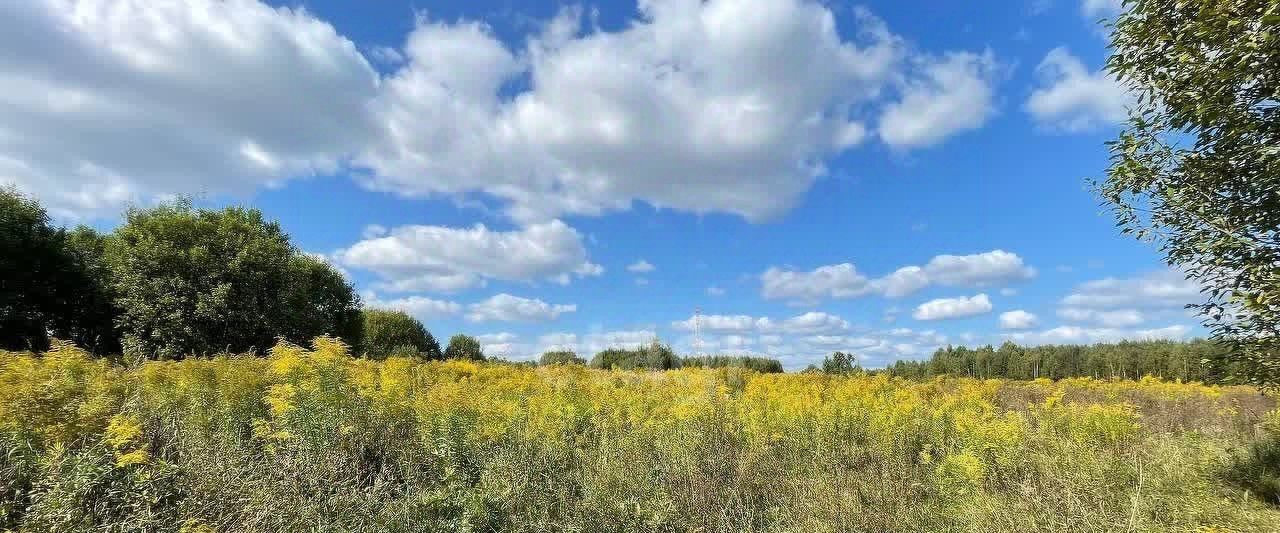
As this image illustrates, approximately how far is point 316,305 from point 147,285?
7679mm

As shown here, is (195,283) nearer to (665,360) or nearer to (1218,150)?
(665,360)

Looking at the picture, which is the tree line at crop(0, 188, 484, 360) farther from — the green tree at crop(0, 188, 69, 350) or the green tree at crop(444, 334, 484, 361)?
the green tree at crop(444, 334, 484, 361)

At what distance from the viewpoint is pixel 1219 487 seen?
6496 millimetres

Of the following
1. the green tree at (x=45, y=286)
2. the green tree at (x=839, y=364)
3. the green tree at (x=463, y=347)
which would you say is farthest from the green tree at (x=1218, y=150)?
the green tree at (x=463, y=347)

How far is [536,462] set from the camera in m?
5.95

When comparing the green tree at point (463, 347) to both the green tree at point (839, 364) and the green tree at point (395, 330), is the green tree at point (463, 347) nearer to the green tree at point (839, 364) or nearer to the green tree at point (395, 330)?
the green tree at point (395, 330)

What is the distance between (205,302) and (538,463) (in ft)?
62.4

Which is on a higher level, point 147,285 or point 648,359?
point 147,285

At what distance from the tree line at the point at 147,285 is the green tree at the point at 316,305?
0.16 meters

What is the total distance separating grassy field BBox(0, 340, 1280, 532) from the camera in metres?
4.31

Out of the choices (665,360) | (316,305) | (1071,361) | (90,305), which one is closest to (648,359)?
(665,360)

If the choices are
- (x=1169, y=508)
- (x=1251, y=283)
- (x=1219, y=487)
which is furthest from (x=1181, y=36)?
(x=1219, y=487)

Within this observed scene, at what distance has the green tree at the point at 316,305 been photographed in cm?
2225

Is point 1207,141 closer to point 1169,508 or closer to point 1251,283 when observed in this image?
point 1251,283
